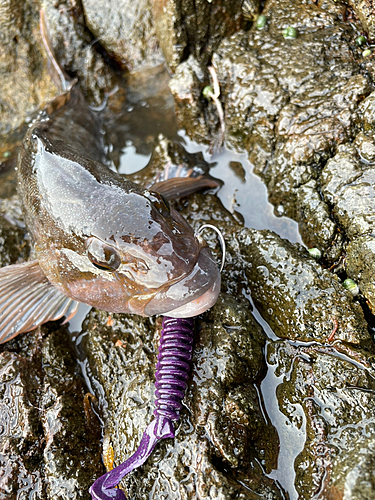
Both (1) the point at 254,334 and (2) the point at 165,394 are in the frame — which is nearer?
(2) the point at 165,394

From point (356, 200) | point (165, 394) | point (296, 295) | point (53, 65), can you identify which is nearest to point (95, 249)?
point (165, 394)

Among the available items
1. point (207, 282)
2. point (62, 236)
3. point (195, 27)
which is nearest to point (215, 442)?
point (207, 282)

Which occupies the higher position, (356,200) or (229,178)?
(356,200)

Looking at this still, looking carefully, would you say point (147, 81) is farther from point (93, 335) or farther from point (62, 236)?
point (93, 335)

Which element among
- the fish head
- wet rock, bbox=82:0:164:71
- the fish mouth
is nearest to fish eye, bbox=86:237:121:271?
the fish head

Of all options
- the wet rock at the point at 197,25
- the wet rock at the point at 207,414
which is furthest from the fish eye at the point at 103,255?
the wet rock at the point at 197,25

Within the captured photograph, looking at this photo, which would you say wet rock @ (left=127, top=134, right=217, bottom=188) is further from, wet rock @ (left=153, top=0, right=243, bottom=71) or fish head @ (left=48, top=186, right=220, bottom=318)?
fish head @ (left=48, top=186, right=220, bottom=318)

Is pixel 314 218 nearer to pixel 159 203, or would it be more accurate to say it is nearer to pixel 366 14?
pixel 159 203
